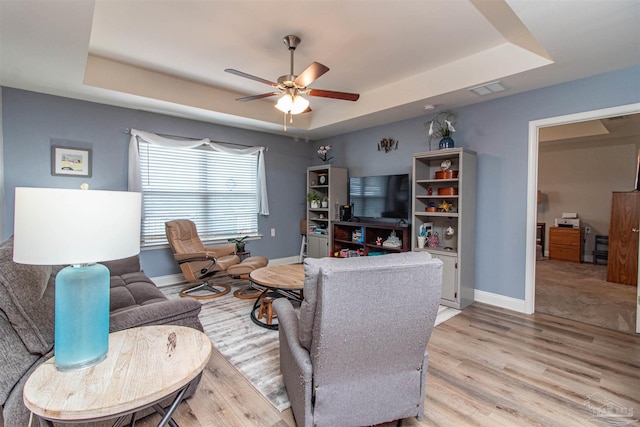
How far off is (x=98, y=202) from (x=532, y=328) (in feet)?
12.0

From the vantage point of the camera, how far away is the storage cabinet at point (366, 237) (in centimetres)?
423

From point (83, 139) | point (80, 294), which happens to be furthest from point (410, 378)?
point (83, 139)

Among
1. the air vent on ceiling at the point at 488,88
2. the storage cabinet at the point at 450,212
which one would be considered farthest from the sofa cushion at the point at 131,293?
the air vent on ceiling at the point at 488,88

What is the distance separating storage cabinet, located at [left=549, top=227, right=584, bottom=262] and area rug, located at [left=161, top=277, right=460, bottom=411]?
441 cm

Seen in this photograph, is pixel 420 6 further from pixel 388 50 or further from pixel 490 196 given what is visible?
pixel 490 196

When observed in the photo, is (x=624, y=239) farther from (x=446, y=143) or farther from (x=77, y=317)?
(x=77, y=317)

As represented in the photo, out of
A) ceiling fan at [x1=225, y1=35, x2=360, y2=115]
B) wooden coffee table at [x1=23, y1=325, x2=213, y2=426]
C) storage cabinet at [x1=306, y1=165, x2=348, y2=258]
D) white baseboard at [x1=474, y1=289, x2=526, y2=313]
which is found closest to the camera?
wooden coffee table at [x1=23, y1=325, x2=213, y2=426]

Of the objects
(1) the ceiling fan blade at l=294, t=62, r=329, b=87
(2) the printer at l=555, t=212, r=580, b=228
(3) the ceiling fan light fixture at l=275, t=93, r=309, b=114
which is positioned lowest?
(2) the printer at l=555, t=212, r=580, b=228

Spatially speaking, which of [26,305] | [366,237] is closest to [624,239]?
[366,237]

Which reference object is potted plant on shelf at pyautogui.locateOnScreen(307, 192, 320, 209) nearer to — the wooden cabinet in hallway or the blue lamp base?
the blue lamp base

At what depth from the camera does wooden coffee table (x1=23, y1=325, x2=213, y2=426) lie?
39.2 inches

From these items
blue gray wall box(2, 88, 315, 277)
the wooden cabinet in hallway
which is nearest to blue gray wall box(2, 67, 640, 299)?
blue gray wall box(2, 88, 315, 277)

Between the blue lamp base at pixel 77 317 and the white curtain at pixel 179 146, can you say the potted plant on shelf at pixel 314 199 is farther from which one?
the blue lamp base at pixel 77 317

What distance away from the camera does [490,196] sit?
366cm
